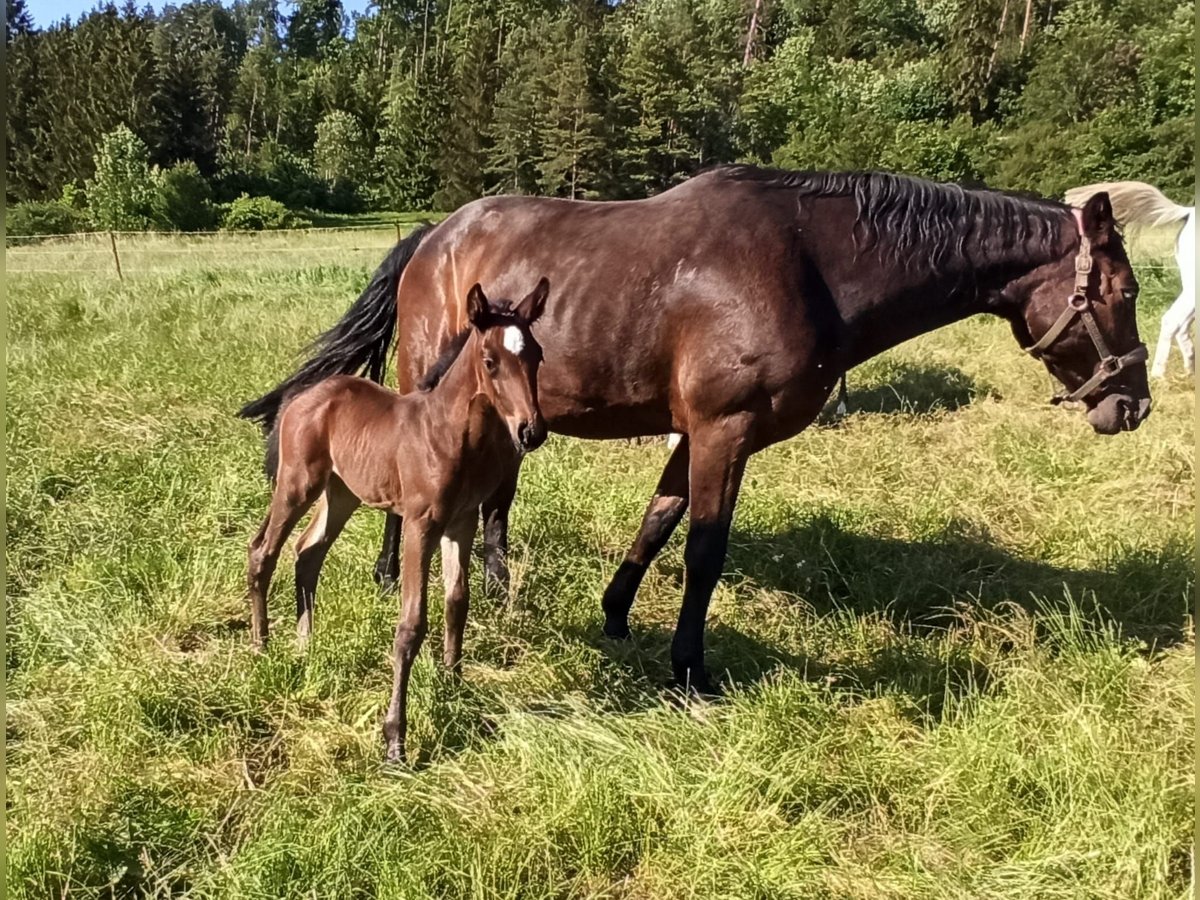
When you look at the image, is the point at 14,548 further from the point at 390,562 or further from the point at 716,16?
the point at 716,16

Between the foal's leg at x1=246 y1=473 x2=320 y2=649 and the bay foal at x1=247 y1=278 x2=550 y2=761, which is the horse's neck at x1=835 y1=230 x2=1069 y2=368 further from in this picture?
the foal's leg at x1=246 y1=473 x2=320 y2=649

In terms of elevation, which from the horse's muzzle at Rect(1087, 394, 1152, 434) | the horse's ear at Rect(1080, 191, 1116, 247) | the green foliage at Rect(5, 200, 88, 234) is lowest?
the horse's muzzle at Rect(1087, 394, 1152, 434)

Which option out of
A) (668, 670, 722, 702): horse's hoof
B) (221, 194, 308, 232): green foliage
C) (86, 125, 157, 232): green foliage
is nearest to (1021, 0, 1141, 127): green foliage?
(221, 194, 308, 232): green foliage

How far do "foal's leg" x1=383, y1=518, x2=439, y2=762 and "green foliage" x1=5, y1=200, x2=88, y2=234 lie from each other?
92.8 ft

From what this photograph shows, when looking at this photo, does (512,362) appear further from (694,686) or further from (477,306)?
(694,686)

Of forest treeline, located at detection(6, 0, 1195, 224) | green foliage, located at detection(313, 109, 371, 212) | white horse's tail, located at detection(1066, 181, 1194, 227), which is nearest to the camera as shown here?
white horse's tail, located at detection(1066, 181, 1194, 227)

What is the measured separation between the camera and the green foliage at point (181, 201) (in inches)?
1259

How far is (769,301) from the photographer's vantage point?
3408mm

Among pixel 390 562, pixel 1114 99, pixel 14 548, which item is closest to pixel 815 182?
pixel 390 562

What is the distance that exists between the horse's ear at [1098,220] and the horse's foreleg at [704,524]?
5.56ft

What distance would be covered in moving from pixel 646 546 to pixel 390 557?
132 cm

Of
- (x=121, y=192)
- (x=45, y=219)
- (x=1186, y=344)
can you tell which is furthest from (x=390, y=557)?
(x=121, y=192)

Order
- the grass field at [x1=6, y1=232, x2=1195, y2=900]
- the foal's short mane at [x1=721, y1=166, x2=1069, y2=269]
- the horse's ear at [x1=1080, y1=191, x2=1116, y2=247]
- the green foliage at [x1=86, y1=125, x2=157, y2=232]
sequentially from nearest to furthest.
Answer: the grass field at [x1=6, y1=232, x2=1195, y2=900]
the horse's ear at [x1=1080, y1=191, x2=1116, y2=247]
the foal's short mane at [x1=721, y1=166, x2=1069, y2=269]
the green foliage at [x1=86, y1=125, x2=157, y2=232]

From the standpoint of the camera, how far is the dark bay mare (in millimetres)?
3453
